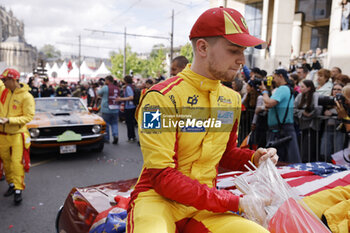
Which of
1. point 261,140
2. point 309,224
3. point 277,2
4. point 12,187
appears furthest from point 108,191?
point 277,2

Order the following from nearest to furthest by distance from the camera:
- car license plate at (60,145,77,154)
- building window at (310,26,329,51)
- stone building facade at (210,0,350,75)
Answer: car license plate at (60,145,77,154) → stone building facade at (210,0,350,75) → building window at (310,26,329,51)

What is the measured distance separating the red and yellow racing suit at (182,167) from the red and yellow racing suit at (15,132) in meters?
3.61

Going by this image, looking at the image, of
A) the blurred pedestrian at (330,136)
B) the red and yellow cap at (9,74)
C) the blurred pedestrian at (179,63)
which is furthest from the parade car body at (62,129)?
the blurred pedestrian at (330,136)

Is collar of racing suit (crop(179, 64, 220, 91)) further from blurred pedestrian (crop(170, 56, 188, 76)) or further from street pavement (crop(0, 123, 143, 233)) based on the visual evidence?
blurred pedestrian (crop(170, 56, 188, 76))

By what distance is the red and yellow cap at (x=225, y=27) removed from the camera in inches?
61.0

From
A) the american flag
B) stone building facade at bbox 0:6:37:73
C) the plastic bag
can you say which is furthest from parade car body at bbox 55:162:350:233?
stone building facade at bbox 0:6:37:73

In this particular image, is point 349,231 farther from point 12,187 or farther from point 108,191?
point 12,187

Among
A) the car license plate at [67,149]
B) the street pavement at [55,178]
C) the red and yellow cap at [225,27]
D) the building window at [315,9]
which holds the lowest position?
the street pavement at [55,178]

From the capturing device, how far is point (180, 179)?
1491 millimetres

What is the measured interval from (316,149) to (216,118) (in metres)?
4.93

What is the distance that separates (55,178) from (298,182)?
15.0ft

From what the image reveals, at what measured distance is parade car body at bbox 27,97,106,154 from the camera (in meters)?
6.72

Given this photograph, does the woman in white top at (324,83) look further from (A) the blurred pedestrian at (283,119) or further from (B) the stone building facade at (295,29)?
(B) the stone building facade at (295,29)

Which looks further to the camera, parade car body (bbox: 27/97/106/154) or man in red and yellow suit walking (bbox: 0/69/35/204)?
parade car body (bbox: 27/97/106/154)
